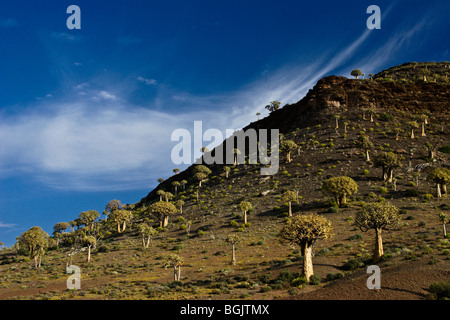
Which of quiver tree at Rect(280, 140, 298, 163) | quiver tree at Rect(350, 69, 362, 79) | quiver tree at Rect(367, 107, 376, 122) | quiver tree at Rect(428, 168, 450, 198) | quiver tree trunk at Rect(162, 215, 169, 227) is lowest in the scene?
quiver tree trunk at Rect(162, 215, 169, 227)

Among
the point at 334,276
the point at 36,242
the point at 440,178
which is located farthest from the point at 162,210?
the point at 440,178

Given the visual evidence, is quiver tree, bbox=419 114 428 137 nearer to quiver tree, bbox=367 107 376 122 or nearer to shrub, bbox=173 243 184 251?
quiver tree, bbox=367 107 376 122

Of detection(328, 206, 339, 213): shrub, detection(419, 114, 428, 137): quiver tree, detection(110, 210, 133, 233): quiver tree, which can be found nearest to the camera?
detection(328, 206, 339, 213): shrub

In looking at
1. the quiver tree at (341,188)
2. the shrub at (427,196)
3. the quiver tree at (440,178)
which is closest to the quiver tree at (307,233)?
the quiver tree at (341,188)

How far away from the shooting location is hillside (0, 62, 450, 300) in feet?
77.0

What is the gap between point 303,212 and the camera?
52406 mm

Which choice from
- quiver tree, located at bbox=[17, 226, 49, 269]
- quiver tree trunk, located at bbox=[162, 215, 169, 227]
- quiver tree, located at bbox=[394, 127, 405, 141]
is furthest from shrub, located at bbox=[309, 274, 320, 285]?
quiver tree, located at bbox=[394, 127, 405, 141]

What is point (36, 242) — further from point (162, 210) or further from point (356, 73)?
point (356, 73)

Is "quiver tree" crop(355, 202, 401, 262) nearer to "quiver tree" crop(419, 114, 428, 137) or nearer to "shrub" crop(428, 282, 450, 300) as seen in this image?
"shrub" crop(428, 282, 450, 300)

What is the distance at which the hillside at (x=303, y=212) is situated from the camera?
23484 millimetres

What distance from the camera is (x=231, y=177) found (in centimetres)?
8306

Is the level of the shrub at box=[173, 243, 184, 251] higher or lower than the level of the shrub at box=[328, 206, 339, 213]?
lower

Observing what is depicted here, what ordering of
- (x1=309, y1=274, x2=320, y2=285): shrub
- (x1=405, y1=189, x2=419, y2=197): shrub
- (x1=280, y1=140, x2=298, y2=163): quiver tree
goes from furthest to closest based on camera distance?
(x1=280, y1=140, x2=298, y2=163): quiver tree, (x1=405, y1=189, x2=419, y2=197): shrub, (x1=309, y1=274, x2=320, y2=285): shrub

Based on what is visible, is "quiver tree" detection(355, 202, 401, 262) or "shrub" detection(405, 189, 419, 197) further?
"shrub" detection(405, 189, 419, 197)
